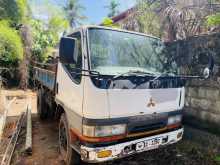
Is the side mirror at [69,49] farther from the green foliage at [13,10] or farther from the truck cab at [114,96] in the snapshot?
the green foliage at [13,10]

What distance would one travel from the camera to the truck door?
289 centimetres

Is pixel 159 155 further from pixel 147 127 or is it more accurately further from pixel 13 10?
pixel 13 10

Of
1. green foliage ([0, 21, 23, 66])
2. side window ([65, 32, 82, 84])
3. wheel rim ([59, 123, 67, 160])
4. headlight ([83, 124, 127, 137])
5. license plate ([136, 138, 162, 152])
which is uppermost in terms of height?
green foliage ([0, 21, 23, 66])

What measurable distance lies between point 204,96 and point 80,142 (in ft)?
9.14

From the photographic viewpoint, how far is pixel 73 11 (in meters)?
30.9

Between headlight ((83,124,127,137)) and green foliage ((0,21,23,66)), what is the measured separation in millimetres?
8909

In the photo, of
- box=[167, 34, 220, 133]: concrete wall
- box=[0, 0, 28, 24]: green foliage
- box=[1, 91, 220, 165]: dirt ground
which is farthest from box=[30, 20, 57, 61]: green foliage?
box=[167, 34, 220, 133]: concrete wall

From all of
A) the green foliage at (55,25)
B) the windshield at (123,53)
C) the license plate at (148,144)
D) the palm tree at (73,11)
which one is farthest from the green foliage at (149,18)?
the palm tree at (73,11)

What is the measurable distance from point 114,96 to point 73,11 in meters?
30.6

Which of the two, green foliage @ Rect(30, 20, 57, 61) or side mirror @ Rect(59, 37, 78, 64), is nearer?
side mirror @ Rect(59, 37, 78, 64)

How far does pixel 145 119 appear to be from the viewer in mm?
2924

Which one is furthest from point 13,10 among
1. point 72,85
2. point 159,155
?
point 159,155

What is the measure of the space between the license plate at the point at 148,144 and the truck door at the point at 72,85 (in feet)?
3.03

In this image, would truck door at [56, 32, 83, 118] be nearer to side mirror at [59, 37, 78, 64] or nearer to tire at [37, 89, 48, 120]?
side mirror at [59, 37, 78, 64]
